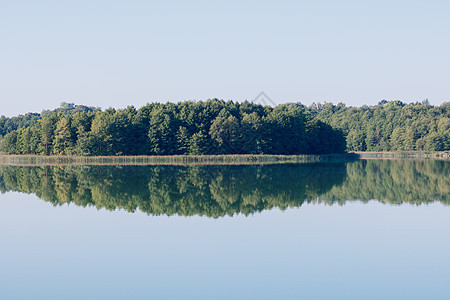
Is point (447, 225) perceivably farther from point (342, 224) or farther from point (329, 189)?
point (329, 189)

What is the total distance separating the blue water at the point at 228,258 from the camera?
41.2ft

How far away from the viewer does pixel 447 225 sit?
818 inches

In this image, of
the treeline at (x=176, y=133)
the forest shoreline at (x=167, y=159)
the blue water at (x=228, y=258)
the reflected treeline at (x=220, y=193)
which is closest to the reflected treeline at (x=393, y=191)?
the reflected treeline at (x=220, y=193)

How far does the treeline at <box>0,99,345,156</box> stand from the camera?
91188 mm

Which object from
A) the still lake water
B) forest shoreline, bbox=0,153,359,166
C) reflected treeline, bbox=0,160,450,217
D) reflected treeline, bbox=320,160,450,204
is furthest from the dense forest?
the still lake water

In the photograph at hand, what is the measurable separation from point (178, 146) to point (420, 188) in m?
63.0

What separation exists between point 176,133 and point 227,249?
79.8 meters

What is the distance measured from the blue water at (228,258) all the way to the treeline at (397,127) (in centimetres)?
10919

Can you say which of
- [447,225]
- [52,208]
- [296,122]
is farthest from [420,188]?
[296,122]

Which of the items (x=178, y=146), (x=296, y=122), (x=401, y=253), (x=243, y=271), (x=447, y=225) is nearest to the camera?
(x=243, y=271)

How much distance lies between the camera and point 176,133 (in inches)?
3762

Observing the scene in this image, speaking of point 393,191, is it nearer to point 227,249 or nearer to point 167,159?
point 227,249

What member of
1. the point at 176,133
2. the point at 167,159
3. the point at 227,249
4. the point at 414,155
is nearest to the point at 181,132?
the point at 176,133

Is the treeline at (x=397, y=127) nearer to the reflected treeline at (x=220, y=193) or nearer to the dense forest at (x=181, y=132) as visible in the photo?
the dense forest at (x=181, y=132)
